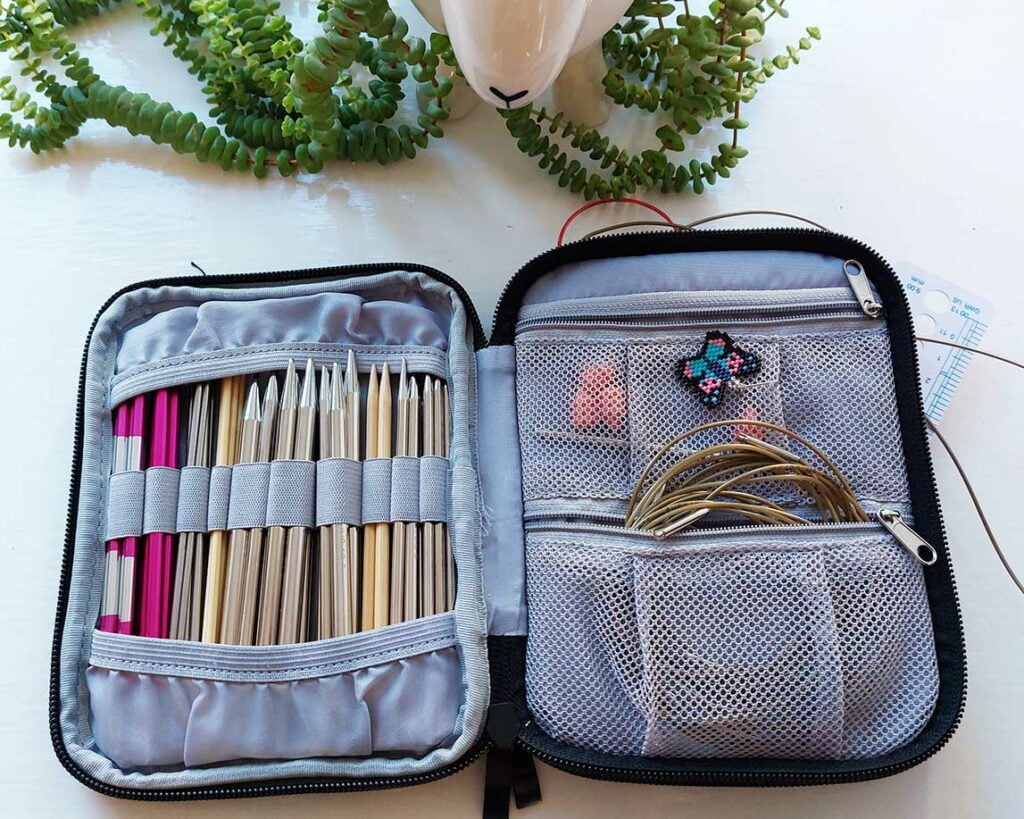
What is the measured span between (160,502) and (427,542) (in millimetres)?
182

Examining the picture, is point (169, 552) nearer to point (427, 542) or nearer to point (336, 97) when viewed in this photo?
point (427, 542)

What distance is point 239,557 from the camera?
0.57 meters

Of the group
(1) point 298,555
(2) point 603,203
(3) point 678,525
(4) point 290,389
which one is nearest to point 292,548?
(1) point 298,555

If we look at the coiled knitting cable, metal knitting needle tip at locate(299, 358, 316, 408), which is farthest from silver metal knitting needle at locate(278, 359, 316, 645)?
the coiled knitting cable

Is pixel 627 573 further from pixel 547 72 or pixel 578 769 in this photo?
pixel 547 72

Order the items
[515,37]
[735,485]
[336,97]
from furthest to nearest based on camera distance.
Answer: [336,97] → [735,485] → [515,37]

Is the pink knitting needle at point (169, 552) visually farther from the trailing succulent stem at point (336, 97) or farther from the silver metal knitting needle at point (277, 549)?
the trailing succulent stem at point (336, 97)

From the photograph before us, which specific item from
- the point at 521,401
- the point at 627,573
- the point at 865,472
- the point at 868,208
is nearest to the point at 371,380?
the point at 521,401

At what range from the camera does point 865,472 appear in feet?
1.89

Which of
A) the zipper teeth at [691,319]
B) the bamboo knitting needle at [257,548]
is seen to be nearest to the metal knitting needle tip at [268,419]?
the bamboo knitting needle at [257,548]

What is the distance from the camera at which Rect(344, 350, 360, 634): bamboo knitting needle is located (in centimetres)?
57

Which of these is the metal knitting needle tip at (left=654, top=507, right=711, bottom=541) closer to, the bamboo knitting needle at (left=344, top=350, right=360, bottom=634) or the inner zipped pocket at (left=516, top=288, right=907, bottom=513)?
the inner zipped pocket at (left=516, top=288, right=907, bottom=513)

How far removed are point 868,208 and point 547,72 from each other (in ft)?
1.23

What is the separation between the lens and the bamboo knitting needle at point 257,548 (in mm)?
561
